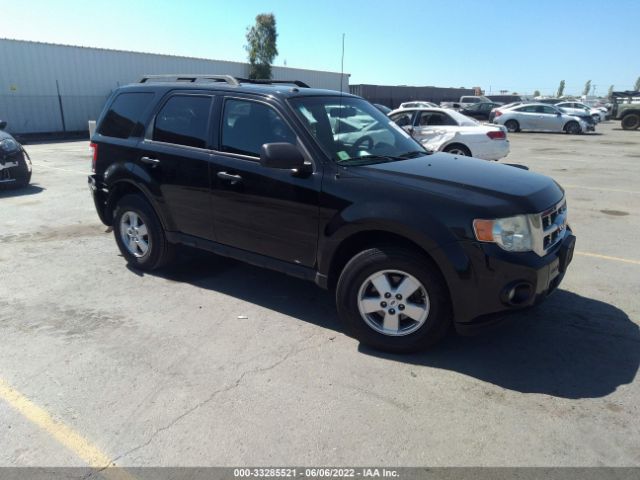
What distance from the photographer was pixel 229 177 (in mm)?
4332

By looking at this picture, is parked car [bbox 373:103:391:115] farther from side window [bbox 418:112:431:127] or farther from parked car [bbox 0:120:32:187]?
parked car [bbox 0:120:32:187]

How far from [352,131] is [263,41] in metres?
39.6

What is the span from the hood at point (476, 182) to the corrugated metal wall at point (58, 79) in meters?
21.1

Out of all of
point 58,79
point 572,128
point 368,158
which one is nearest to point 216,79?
point 368,158

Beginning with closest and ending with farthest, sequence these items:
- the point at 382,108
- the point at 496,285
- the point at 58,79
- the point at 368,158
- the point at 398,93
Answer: the point at 496,285 < the point at 368,158 < the point at 382,108 < the point at 58,79 < the point at 398,93

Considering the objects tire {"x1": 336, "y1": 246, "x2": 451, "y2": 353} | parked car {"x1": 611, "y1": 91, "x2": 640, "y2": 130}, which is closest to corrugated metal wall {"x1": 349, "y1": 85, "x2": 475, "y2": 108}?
parked car {"x1": 611, "y1": 91, "x2": 640, "y2": 130}

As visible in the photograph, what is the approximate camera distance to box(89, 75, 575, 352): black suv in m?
3.36

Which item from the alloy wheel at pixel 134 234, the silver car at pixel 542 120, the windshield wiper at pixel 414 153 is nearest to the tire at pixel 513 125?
the silver car at pixel 542 120

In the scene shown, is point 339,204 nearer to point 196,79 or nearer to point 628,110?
point 196,79

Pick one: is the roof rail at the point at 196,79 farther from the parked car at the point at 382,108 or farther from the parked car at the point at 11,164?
the parked car at the point at 11,164

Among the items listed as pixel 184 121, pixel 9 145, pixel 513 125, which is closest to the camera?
pixel 184 121

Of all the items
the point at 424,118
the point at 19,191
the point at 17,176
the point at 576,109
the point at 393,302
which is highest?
the point at 424,118

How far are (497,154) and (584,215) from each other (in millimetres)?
4428

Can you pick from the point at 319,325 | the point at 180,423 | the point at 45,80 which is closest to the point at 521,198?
the point at 319,325
